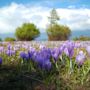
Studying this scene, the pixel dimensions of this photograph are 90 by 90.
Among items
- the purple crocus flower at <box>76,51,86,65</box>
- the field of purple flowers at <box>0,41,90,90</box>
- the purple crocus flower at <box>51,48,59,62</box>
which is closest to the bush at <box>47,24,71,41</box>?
the field of purple flowers at <box>0,41,90,90</box>

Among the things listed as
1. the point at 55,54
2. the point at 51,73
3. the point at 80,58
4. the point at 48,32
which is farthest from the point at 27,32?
the point at 80,58

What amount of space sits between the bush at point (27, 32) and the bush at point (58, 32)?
1.84 m

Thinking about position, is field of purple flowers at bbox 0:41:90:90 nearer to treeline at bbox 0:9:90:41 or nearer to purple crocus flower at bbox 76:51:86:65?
purple crocus flower at bbox 76:51:86:65

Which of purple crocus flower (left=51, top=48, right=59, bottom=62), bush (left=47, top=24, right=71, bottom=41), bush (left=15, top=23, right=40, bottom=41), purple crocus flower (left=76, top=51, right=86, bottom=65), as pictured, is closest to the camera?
purple crocus flower (left=76, top=51, right=86, bottom=65)

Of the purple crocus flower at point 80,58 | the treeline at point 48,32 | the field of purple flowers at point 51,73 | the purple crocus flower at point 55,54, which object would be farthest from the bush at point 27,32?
the purple crocus flower at point 80,58

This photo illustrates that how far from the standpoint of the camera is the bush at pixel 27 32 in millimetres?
43662

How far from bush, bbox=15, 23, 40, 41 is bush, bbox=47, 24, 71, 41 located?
1.84 meters

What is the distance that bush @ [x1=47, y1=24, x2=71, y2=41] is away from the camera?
44.4m

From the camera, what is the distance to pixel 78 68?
168 inches

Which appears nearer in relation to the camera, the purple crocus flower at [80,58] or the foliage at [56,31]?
the purple crocus flower at [80,58]

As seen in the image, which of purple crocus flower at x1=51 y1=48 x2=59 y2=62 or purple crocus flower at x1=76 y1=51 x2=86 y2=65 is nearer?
purple crocus flower at x1=76 y1=51 x2=86 y2=65

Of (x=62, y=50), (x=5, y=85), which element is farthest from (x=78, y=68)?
(x=5, y=85)

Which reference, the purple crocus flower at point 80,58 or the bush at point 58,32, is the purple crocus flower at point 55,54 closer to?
the purple crocus flower at point 80,58

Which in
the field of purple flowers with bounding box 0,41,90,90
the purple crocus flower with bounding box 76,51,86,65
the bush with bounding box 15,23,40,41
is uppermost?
the bush with bounding box 15,23,40,41
